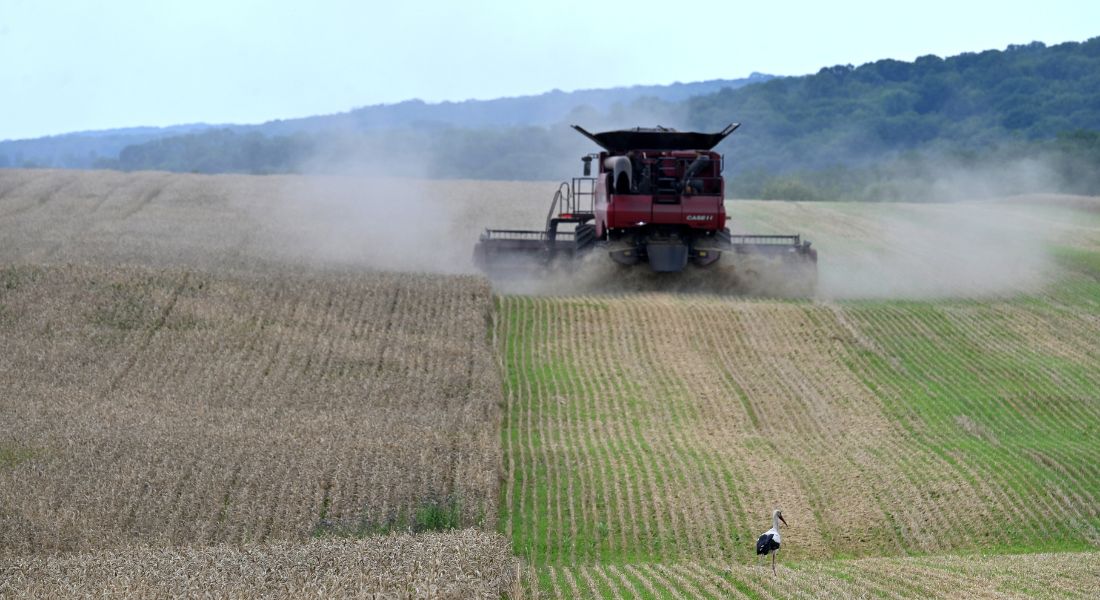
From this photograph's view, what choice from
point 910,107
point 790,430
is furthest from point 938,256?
point 910,107

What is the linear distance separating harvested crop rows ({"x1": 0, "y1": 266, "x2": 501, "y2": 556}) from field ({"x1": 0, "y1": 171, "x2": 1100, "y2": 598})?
6 centimetres

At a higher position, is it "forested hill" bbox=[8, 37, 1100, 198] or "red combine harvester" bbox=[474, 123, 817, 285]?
"red combine harvester" bbox=[474, 123, 817, 285]

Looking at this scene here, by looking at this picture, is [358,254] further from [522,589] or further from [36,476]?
[522,589]

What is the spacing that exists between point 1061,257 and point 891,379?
59.3ft

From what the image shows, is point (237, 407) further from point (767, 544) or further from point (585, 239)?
point (585, 239)

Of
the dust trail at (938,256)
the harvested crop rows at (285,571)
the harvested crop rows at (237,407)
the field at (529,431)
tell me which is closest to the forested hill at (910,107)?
the dust trail at (938,256)

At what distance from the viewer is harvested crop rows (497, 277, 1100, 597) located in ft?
53.7

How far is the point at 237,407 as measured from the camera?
65.0ft

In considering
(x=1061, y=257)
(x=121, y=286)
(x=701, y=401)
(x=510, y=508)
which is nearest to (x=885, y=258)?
(x=1061, y=257)

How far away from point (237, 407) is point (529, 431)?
4.41 meters

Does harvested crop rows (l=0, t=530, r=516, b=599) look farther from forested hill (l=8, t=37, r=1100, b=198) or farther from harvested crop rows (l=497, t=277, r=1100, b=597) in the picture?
forested hill (l=8, t=37, r=1100, b=198)

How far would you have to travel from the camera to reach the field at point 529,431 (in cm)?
1373

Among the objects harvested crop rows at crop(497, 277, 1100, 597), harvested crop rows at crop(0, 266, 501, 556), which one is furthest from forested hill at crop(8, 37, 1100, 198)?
harvested crop rows at crop(0, 266, 501, 556)

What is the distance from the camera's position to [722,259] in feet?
100
